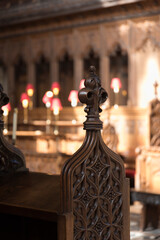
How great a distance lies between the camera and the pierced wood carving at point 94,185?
1246mm

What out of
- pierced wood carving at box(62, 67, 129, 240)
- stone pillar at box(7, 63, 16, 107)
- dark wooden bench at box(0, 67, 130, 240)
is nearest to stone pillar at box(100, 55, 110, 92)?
stone pillar at box(7, 63, 16, 107)

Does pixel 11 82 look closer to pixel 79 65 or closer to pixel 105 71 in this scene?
pixel 79 65

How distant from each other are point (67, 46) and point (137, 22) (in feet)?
7.43

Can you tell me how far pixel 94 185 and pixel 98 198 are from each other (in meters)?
0.06

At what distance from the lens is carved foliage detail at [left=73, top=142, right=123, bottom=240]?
4.16 ft

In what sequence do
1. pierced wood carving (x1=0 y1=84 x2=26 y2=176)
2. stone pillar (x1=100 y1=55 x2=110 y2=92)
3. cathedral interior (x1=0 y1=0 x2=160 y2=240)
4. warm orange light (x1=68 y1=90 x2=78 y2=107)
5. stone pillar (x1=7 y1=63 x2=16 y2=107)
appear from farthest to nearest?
stone pillar (x1=7 y1=63 x2=16 y2=107) < stone pillar (x1=100 y1=55 x2=110 y2=92) < cathedral interior (x1=0 y1=0 x2=160 y2=240) < warm orange light (x1=68 y1=90 x2=78 y2=107) < pierced wood carving (x1=0 y1=84 x2=26 y2=176)

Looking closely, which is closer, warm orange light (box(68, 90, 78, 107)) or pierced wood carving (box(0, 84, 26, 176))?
pierced wood carving (box(0, 84, 26, 176))

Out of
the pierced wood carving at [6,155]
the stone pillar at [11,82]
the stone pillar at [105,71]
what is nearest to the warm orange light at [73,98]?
the stone pillar at [105,71]

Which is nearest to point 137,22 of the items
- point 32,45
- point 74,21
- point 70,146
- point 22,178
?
point 74,21

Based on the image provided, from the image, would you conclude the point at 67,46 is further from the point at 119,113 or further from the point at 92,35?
the point at 119,113

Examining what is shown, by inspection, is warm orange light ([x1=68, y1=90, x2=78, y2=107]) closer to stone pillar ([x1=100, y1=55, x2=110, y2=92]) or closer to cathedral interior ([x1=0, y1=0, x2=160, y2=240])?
cathedral interior ([x1=0, y1=0, x2=160, y2=240])

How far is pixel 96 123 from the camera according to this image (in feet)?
4.34

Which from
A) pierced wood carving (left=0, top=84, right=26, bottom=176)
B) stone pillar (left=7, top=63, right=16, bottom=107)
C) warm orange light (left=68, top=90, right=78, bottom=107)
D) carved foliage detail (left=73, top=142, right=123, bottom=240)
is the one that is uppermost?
stone pillar (left=7, top=63, right=16, bottom=107)

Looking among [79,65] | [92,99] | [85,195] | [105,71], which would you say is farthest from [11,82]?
[85,195]
